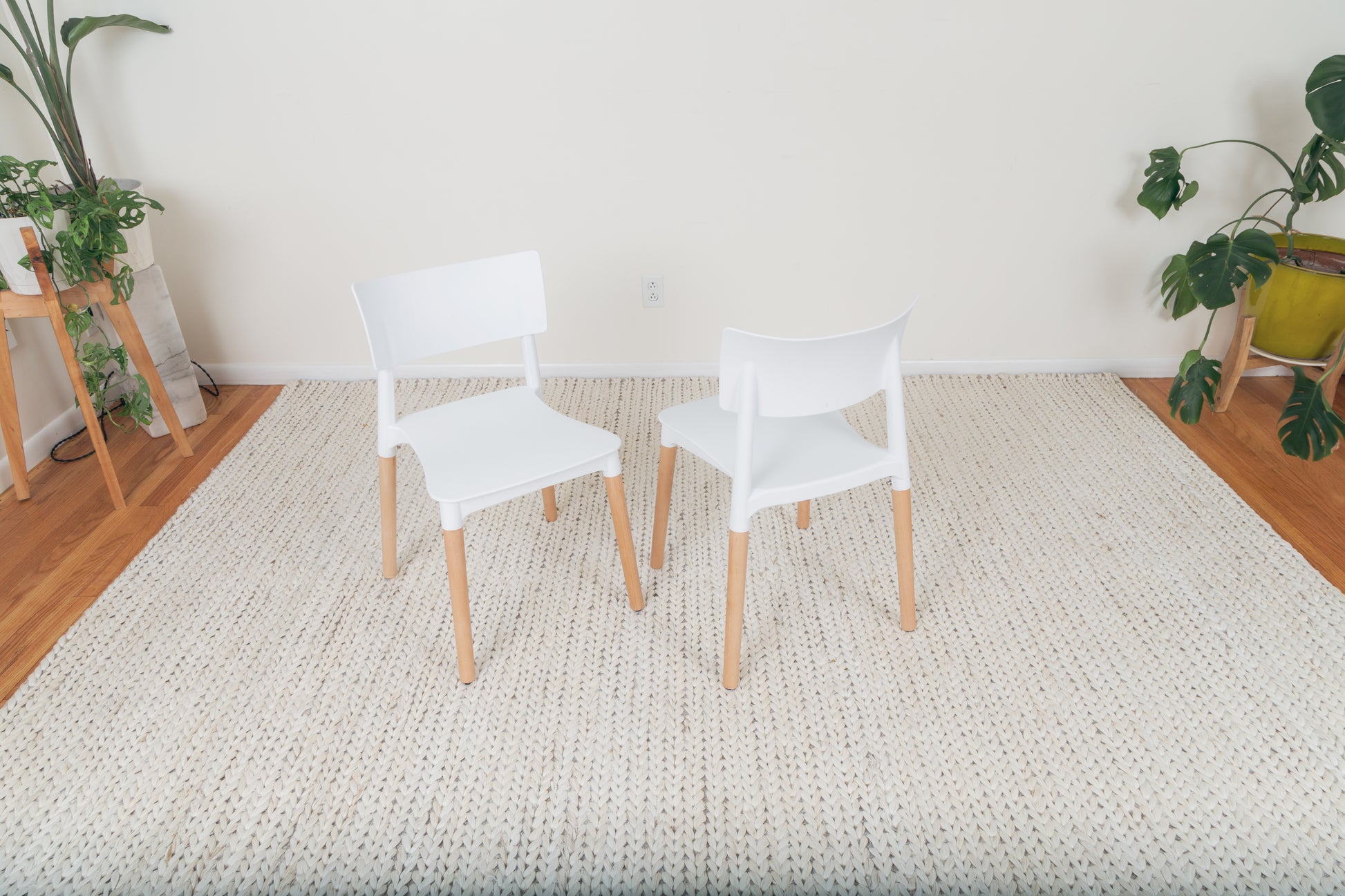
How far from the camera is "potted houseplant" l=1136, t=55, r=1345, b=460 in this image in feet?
6.47

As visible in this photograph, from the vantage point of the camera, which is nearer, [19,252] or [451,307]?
[451,307]

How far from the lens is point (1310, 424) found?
1.95 metres

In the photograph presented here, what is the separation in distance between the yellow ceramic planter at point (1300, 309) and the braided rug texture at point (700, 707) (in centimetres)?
54

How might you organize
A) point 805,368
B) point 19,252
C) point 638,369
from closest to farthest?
1. point 805,368
2. point 19,252
3. point 638,369

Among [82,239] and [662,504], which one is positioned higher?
[82,239]

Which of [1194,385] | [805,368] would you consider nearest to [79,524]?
[805,368]

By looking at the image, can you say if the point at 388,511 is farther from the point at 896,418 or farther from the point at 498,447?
the point at 896,418

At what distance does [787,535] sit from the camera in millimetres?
1959

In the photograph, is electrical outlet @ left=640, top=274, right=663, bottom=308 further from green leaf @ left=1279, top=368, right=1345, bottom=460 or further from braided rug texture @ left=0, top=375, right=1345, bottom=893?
green leaf @ left=1279, top=368, right=1345, bottom=460

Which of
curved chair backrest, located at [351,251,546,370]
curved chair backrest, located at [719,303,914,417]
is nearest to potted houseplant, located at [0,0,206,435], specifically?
curved chair backrest, located at [351,251,546,370]

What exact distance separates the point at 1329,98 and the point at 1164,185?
381 millimetres

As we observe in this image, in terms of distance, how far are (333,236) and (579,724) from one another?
1824 mm

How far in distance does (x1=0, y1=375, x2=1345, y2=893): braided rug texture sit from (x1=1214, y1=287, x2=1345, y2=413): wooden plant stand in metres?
0.45

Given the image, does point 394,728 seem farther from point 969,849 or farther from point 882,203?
point 882,203
